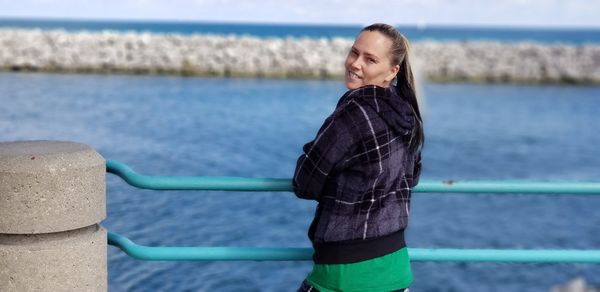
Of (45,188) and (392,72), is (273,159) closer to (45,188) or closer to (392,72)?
(45,188)

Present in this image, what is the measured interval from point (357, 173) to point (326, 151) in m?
→ 0.12

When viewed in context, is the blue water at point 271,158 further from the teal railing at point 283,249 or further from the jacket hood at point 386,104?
the jacket hood at point 386,104

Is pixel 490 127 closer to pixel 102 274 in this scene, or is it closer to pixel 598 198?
pixel 598 198

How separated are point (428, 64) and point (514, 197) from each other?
Result: 20.7 meters

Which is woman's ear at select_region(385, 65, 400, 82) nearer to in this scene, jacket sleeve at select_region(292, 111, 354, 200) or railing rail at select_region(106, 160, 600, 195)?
jacket sleeve at select_region(292, 111, 354, 200)

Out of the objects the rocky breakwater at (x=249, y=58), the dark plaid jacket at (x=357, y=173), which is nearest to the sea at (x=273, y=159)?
the dark plaid jacket at (x=357, y=173)

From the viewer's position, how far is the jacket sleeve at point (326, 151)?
2.46m

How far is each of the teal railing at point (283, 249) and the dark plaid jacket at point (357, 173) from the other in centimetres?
46

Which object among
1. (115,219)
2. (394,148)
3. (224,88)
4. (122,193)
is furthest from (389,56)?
(224,88)

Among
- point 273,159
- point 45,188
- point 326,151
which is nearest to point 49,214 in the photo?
point 45,188

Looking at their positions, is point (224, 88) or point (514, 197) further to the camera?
point (224, 88)

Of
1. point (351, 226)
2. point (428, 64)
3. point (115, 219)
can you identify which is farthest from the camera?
point (428, 64)

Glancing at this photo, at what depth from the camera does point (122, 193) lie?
10805mm

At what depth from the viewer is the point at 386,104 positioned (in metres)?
2.51
